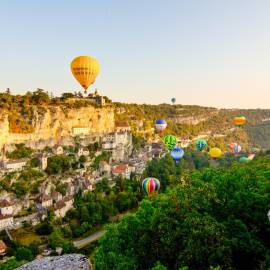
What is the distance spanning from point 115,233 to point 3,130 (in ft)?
83.6

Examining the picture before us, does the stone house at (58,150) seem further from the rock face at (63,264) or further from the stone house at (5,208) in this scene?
the rock face at (63,264)

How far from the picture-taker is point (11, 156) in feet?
103

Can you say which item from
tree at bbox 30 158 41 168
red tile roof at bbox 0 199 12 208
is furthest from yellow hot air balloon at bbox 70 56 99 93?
red tile roof at bbox 0 199 12 208

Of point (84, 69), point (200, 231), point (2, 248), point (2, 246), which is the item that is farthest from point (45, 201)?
point (200, 231)

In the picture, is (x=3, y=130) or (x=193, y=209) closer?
(x=193, y=209)

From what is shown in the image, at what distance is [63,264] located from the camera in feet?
26.7

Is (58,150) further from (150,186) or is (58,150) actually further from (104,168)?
(150,186)

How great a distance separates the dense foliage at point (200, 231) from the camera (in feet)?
22.4

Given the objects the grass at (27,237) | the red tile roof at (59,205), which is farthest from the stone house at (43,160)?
the grass at (27,237)

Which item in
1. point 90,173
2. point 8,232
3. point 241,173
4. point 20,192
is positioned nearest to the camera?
point 241,173

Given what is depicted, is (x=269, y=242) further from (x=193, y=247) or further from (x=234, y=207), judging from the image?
(x=193, y=247)

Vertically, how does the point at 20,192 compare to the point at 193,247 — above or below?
below

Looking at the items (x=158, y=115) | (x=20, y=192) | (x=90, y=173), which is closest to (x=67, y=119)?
(x=90, y=173)

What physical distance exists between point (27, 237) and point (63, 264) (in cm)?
1613
